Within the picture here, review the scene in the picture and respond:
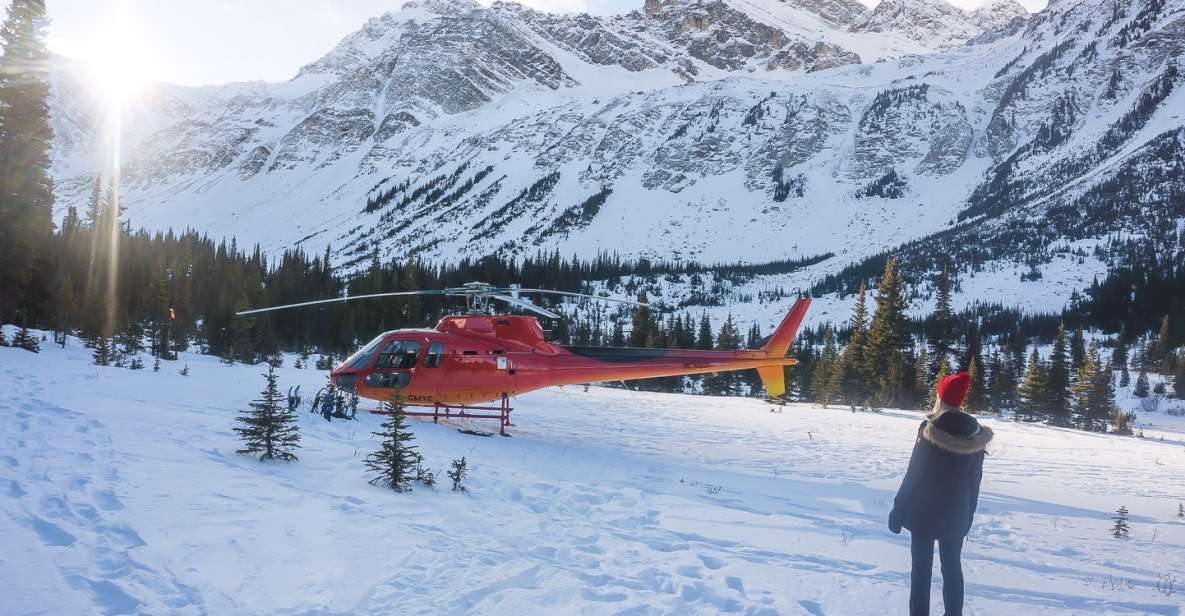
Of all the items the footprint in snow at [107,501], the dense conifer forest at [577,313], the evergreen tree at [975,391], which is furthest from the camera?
the evergreen tree at [975,391]

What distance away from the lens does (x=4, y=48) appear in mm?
21969

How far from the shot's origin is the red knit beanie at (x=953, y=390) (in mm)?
4777

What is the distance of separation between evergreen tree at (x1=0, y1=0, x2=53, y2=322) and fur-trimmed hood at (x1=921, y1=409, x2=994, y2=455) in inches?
1133

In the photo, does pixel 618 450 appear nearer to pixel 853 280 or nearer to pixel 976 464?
pixel 976 464

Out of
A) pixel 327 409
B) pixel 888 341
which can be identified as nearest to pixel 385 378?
pixel 327 409

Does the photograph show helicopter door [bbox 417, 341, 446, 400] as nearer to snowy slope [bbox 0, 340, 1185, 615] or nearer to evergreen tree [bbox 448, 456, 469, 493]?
snowy slope [bbox 0, 340, 1185, 615]

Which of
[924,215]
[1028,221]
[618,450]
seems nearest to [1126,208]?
[1028,221]

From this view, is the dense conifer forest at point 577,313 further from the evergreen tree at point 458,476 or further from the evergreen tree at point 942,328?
the evergreen tree at point 458,476

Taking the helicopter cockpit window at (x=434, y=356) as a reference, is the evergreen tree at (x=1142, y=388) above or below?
below

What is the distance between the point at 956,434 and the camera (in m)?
4.81

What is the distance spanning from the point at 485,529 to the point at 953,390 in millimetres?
4679

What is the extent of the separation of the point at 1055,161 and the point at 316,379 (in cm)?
24818

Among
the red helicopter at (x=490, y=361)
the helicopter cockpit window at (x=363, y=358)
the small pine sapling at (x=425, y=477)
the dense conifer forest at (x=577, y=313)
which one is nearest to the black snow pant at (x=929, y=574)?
the small pine sapling at (x=425, y=477)

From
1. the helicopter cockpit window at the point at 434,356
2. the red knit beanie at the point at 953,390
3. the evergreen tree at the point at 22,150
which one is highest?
the evergreen tree at the point at 22,150
